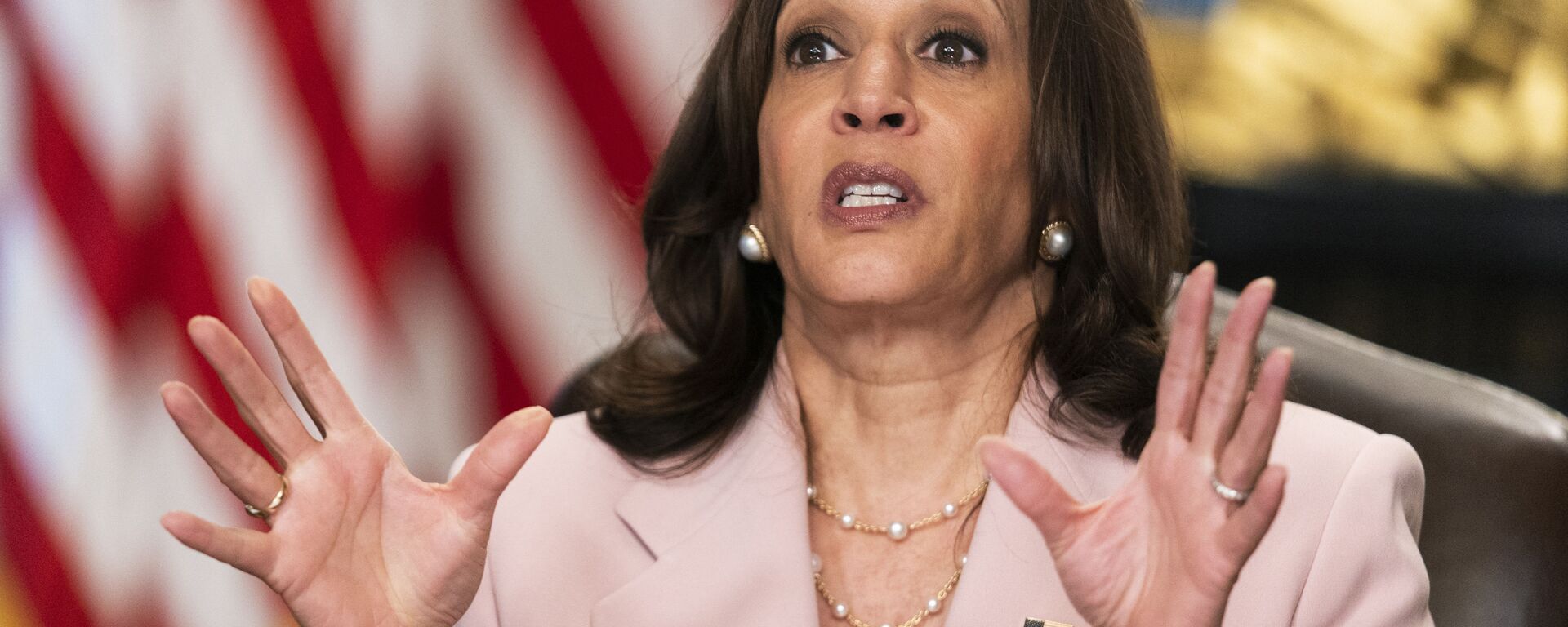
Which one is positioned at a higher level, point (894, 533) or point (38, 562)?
point (894, 533)

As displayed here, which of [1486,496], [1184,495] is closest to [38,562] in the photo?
[1184,495]

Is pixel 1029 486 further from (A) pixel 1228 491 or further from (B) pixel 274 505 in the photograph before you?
(B) pixel 274 505

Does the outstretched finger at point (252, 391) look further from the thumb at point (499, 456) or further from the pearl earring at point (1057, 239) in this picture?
the pearl earring at point (1057, 239)

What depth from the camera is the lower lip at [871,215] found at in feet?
5.12

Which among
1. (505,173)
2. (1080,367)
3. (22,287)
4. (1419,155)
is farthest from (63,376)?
(1419,155)

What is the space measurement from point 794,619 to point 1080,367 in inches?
16.5

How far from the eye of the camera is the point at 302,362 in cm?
132

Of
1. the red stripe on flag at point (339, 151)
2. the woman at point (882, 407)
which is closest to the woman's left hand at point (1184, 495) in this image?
the woman at point (882, 407)

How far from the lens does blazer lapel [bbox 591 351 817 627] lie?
159 cm

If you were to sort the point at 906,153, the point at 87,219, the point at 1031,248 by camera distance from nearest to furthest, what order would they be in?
the point at 906,153 < the point at 1031,248 < the point at 87,219

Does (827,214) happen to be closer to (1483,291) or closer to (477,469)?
(477,469)

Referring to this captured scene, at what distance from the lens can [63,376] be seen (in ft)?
8.29

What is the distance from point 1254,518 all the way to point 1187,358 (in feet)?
0.42

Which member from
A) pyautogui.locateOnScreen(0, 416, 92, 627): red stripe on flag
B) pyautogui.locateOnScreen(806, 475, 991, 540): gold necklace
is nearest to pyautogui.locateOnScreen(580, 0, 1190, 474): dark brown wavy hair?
pyautogui.locateOnScreen(806, 475, 991, 540): gold necklace
